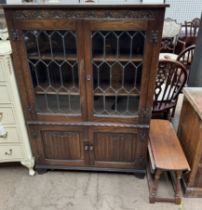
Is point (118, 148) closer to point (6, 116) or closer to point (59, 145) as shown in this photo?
point (59, 145)

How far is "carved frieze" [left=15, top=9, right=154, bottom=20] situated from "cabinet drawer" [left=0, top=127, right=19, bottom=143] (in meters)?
0.87

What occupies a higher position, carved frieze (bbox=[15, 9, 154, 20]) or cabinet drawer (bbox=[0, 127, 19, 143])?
carved frieze (bbox=[15, 9, 154, 20])

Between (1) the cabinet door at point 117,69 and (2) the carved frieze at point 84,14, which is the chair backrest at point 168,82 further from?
(2) the carved frieze at point 84,14

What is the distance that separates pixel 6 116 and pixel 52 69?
544 mm

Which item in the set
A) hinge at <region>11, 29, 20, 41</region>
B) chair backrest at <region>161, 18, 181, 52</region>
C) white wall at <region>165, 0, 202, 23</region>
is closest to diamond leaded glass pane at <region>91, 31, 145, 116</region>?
hinge at <region>11, 29, 20, 41</region>

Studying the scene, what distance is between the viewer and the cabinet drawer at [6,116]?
5.11 ft

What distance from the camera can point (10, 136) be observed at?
1.67 m

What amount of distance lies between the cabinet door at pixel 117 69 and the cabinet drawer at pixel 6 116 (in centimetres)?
61

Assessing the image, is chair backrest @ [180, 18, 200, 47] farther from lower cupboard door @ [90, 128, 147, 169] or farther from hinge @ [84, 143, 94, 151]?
hinge @ [84, 143, 94, 151]

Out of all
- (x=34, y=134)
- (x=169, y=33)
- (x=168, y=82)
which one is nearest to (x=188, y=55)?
(x=168, y=82)

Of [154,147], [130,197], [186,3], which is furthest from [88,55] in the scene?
[186,3]

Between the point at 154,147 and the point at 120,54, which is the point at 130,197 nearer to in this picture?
the point at 154,147

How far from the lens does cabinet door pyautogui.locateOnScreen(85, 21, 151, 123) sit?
1.26 meters

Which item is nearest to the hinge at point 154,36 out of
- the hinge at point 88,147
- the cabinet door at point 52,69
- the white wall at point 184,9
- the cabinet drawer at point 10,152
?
the cabinet door at point 52,69
